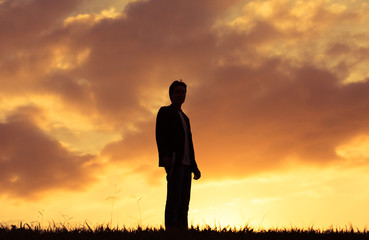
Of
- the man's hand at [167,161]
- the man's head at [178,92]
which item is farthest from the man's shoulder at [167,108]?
the man's hand at [167,161]

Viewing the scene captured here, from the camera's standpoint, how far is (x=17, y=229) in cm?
948

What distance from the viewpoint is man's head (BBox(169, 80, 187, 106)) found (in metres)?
9.36

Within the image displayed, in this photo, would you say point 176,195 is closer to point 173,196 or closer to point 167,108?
point 173,196

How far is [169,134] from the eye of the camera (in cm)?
918

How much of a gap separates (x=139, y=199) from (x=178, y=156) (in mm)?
1318

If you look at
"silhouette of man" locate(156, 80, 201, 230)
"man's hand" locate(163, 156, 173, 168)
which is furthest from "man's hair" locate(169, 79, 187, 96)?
"man's hand" locate(163, 156, 173, 168)

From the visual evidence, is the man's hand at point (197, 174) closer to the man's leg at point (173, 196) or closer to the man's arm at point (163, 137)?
the man's leg at point (173, 196)

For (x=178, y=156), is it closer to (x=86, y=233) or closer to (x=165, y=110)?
(x=165, y=110)

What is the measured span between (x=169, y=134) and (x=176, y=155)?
406 mm

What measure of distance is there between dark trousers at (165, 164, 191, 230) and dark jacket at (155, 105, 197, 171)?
199 millimetres

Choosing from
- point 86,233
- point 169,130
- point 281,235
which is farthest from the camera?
point 281,235

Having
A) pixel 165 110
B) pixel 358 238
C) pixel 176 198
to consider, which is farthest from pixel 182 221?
pixel 358 238

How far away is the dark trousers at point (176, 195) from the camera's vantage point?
29.4ft

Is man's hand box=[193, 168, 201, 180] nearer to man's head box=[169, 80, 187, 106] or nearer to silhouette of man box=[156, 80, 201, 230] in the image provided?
silhouette of man box=[156, 80, 201, 230]
